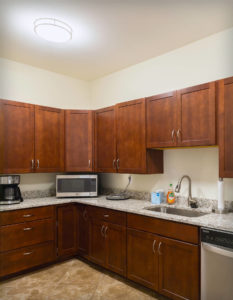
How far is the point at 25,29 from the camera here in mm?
2551

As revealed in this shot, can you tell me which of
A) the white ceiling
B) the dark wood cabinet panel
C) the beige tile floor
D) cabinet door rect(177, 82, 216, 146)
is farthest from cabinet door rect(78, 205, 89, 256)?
the white ceiling

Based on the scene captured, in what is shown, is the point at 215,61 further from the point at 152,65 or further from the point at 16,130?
the point at 16,130

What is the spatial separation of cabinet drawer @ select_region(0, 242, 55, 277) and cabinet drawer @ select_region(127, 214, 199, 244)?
46.7 inches

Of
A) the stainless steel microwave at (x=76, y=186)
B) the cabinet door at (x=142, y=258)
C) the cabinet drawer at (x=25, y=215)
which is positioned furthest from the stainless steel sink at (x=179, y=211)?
the cabinet drawer at (x=25, y=215)

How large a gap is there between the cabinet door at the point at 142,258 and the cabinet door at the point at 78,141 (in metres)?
1.30

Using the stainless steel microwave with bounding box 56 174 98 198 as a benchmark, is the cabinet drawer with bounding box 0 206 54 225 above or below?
below

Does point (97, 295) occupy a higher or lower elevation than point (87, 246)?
lower

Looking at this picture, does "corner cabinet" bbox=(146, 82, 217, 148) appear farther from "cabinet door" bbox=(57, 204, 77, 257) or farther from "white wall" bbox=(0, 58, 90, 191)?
"white wall" bbox=(0, 58, 90, 191)

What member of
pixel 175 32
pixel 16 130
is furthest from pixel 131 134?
pixel 16 130

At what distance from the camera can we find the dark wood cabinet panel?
323cm

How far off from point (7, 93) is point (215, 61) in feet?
8.64

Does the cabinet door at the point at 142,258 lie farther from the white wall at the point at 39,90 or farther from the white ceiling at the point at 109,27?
the white ceiling at the point at 109,27

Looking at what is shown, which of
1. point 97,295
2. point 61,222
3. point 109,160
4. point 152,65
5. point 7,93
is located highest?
point 152,65

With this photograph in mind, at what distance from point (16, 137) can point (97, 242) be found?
1.65 metres
